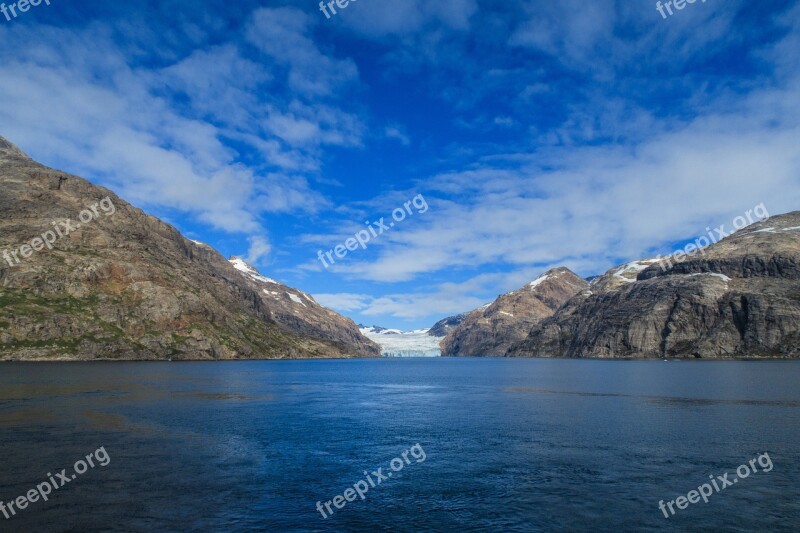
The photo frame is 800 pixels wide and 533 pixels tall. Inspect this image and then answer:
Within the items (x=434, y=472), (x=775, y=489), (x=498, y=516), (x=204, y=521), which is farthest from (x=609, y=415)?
(x=204, y=521)

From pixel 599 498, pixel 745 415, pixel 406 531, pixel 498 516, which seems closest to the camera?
pixel 406 531

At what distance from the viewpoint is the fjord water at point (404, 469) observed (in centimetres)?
2925

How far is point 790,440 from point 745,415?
1856 centimetres

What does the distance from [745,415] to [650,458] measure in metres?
34.9

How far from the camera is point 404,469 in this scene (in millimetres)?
40875

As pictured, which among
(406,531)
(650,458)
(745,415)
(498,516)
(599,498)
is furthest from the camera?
(745,415)

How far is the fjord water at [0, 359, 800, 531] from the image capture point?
2925cm

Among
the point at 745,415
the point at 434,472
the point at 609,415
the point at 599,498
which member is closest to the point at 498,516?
the point at 599,498

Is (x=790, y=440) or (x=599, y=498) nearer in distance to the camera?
(x=599, y=498)

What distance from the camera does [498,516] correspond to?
2969cm

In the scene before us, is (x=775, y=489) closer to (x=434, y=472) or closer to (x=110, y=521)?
(x=434, y=472)

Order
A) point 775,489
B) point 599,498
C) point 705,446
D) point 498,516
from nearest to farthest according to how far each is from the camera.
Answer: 1. point 498,516
2. point 599,498
3. point 775,489
4. point 705,446

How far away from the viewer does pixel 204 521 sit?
92.5 ft

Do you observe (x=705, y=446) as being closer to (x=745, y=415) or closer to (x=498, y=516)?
(x=745, y=415)
